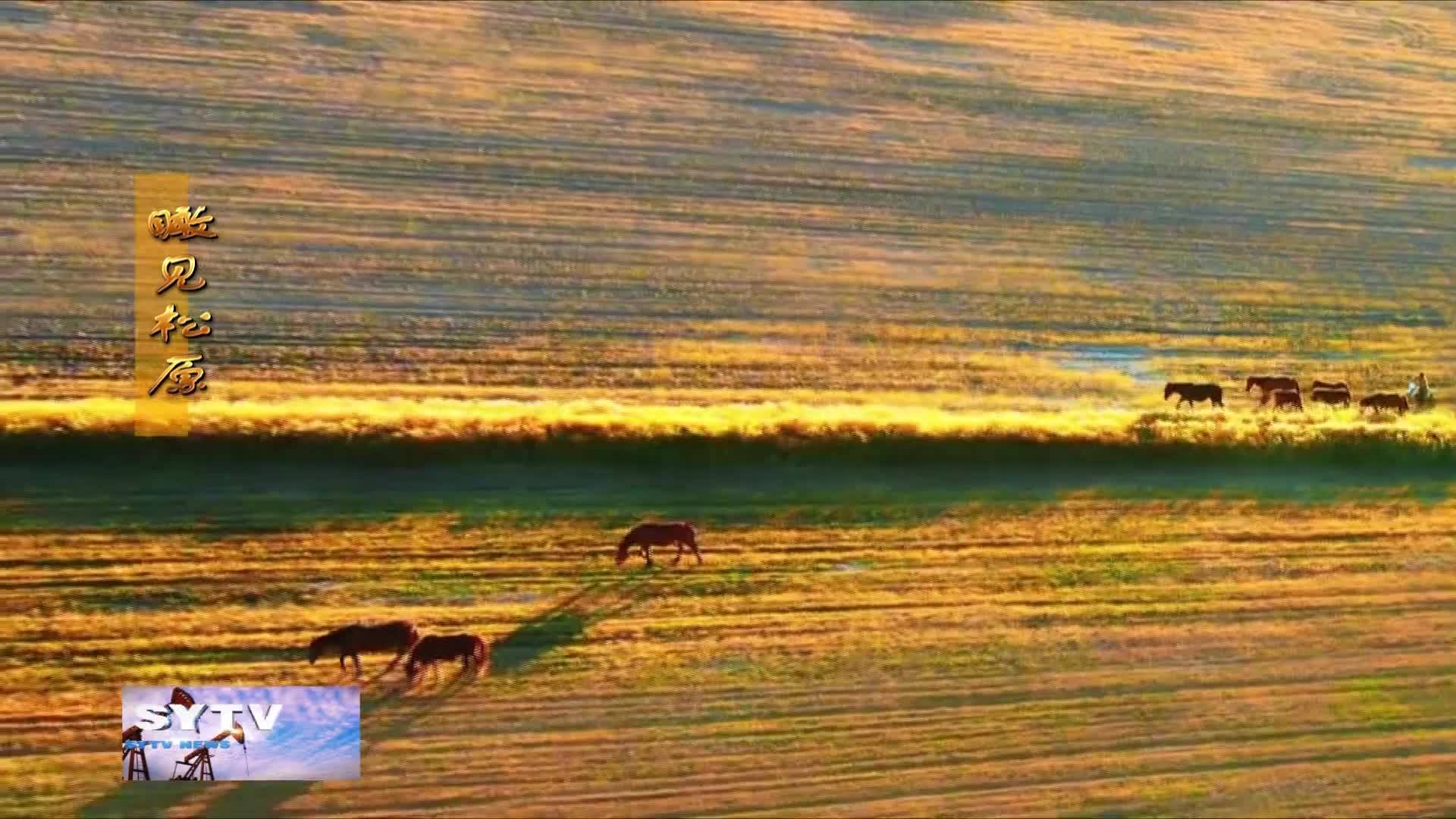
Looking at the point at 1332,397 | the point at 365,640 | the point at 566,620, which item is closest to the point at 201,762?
the point at 365,640

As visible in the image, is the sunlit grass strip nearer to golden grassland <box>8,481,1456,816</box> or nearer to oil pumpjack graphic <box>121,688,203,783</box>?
golden grassland <box>8,481,1456,816</box>

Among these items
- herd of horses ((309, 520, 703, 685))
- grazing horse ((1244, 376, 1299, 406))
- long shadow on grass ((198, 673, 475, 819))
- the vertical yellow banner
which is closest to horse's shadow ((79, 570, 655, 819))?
long shadow on grass ((198, 673, 475, 819))

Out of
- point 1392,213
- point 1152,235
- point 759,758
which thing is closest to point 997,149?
point 1152,235

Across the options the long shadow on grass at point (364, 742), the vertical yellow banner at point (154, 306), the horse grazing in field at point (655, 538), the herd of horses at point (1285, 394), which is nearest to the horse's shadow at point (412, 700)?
the long shadow on grass at point (364, 742)

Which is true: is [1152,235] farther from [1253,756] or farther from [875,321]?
[1253,756]

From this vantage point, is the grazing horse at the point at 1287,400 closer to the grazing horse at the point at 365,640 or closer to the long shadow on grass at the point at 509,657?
the long shadow on grass at the point at 509,657

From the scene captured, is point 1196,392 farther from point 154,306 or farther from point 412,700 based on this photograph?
point 154,306
